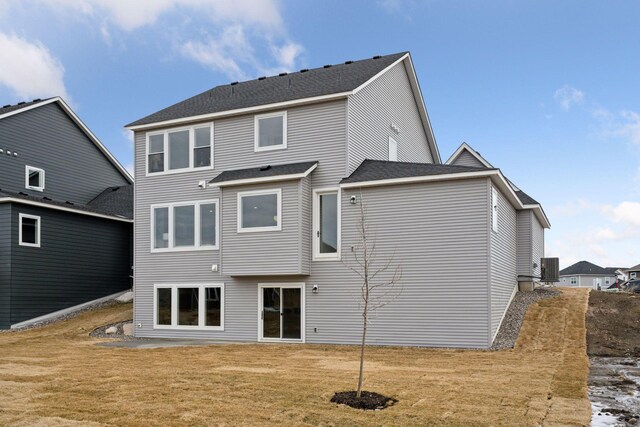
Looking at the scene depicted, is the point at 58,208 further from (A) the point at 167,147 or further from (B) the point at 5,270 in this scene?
(A) the point at 167,147

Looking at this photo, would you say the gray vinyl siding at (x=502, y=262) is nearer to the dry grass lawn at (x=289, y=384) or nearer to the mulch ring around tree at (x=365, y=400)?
the dry grass lawn at (x=289, y=384)

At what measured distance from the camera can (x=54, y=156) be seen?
28.0 metres

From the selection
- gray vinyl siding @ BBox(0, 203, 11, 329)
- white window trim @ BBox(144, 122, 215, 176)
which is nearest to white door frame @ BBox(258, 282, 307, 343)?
white window trim @ BBox(144, 122, 215, 176)

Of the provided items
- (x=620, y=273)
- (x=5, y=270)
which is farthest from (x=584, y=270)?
(x=5, y=270)

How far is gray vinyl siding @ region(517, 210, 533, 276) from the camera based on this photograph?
821 inches

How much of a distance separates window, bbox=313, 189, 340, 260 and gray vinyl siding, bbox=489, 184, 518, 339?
4455mm

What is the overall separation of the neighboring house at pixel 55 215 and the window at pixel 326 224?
11932 millimetres

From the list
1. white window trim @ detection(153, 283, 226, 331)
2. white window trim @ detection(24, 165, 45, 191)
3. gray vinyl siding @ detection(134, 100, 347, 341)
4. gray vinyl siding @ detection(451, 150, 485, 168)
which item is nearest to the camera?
gray vinyl siding @ detection(134, 100, 347, 341)

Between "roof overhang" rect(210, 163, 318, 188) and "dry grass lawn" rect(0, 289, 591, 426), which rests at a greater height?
"roof overhang" rect(210, 163, 318, 188)

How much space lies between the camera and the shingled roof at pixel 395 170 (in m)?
15.5

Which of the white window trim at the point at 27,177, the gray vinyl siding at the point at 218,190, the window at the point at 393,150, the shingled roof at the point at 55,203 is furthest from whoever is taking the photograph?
the white window trim at the point at 27,177

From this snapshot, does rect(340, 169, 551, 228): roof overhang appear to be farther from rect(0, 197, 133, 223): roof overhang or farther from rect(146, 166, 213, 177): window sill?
rect(0, 197, 133, 223): roof overhang

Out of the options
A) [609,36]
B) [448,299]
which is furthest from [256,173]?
[609,36]

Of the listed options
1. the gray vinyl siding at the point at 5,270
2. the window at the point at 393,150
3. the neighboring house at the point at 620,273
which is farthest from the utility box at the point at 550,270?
the neighboring house at the point at 620,273
